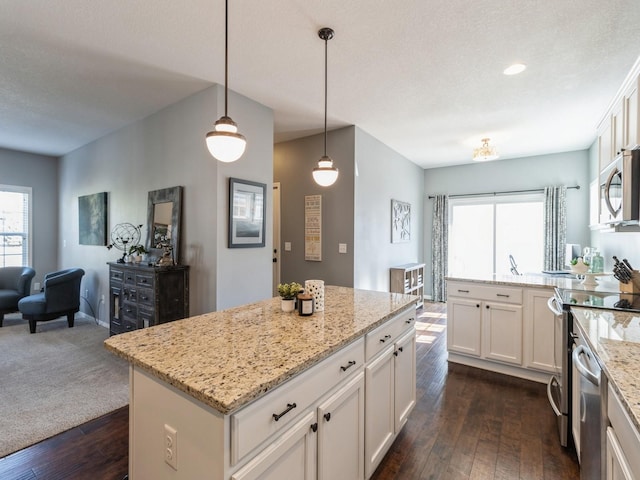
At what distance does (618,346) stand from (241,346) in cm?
157

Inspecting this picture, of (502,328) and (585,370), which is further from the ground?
(585,370)

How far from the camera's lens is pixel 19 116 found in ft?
12.8

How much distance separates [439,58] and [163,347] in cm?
276

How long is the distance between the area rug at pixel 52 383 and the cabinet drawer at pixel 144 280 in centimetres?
84

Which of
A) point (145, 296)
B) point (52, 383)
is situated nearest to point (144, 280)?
point (145, 296)

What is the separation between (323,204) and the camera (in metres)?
4.42

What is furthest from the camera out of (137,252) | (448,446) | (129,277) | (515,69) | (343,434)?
(137,252)

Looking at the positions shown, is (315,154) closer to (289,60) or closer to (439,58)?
(289,60)

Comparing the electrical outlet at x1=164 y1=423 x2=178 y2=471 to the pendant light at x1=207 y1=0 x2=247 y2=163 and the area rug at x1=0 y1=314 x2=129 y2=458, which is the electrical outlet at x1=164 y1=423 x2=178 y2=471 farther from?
the area rug at x1=0 y1=314 x2=129 y2=458

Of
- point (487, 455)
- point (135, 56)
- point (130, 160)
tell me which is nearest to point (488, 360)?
point (487, 455)

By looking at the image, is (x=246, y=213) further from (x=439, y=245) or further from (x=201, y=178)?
(x=439, y=245)

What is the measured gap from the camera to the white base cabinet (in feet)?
3.07

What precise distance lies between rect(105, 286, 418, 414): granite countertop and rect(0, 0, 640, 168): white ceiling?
6.18 ft

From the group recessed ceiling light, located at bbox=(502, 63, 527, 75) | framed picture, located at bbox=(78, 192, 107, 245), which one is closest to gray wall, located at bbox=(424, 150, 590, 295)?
recessed ceiling light, located at bbox=(502, 63, 527, 75)
